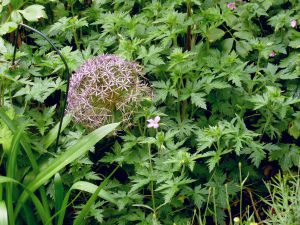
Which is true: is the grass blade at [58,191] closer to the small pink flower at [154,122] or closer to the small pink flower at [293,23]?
the small pink flower at [154,122]

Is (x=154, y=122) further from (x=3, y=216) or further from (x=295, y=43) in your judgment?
(x=295, y=43)

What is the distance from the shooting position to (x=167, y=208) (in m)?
2.82

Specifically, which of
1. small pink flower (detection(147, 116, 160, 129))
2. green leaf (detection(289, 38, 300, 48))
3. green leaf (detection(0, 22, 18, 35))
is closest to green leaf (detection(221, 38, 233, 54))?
green leaf (detection(289, 38, 300, 48))

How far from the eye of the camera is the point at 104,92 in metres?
2.87

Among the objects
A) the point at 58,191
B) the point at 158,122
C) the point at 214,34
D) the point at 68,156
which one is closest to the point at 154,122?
the point at 158,122

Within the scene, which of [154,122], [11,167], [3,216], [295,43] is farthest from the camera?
[295,43]

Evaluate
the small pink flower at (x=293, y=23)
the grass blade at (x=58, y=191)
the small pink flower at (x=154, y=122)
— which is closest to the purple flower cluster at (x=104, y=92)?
the small pink flower at (x=154, y=122)

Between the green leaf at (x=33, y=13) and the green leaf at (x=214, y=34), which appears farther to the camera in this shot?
the green leaf at (x=214, y=34)

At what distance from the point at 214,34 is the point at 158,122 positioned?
62 cm

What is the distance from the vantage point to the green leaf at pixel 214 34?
320 cm

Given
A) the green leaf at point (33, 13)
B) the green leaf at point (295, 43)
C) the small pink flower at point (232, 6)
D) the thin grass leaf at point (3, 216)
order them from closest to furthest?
the green leaf at point (33, 13)
the thin grass leaf at point (3, 216)
the green leaf at point (295, 43)
the small pink flower at point (232, 6)

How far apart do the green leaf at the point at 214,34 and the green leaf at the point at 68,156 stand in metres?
0.86

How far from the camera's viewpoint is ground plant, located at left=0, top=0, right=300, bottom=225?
2723 mm

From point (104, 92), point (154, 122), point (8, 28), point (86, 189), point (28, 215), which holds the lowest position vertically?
point (28, 215)
